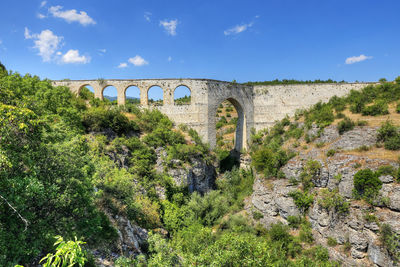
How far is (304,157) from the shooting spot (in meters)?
16.5

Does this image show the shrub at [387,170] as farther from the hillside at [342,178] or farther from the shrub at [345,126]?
the shrub at [345,126]

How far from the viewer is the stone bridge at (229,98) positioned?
20016 mm

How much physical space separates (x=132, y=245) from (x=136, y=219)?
95.3 inches

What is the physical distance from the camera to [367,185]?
11.8 m

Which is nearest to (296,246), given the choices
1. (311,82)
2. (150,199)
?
(150,199)

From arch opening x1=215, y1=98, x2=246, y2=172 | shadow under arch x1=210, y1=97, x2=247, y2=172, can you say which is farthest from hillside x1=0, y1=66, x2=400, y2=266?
arch opening x1=215, y1=98, x2=246, y2=172

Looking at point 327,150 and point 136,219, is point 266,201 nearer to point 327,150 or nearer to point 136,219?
point 327,150

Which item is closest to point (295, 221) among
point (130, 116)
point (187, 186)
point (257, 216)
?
point (257, 216)

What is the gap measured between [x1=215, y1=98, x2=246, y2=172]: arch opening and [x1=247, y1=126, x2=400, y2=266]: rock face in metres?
6.06

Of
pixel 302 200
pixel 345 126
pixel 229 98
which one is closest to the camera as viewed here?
pixel 302 200

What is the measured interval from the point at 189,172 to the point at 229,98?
31.1 feet

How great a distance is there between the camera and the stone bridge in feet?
Answer: 65.7

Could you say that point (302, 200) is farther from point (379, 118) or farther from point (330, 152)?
point (379, 118)

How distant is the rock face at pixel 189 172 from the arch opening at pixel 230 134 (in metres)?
5.03
